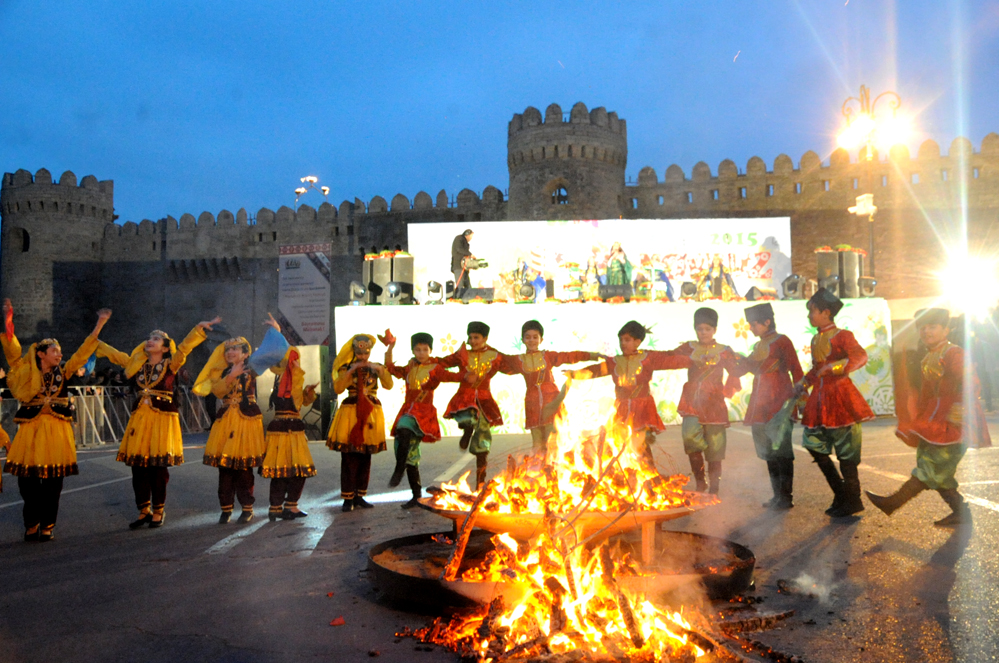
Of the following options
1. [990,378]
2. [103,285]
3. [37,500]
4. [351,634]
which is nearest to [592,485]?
[351,634]

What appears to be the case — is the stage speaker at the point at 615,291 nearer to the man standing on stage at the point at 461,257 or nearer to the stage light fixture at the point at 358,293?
the man standing on stage at the point at 461,257

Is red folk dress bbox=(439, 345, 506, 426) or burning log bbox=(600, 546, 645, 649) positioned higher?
red folk dress bbox=(439, 345, 506, 426)

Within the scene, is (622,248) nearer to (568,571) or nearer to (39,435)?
(39,435)

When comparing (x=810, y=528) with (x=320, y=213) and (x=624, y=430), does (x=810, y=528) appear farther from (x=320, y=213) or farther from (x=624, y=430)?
(x=320, y=213)

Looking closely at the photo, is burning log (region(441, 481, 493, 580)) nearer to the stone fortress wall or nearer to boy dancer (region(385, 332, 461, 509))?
boy dancer (region(385, 332, 461, 509))

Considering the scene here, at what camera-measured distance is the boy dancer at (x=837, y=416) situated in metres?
4.83

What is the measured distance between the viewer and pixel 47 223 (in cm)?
3409

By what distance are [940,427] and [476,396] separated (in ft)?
10.6

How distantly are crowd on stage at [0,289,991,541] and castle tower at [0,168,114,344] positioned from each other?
109 feet

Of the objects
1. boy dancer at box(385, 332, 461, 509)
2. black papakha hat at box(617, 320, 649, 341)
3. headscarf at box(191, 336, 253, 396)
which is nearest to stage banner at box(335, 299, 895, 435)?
boy dancer at box(385, 332, 461, 509)

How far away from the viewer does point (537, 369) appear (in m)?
5.90

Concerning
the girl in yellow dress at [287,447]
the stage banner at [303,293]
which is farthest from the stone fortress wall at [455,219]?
the girl in yellow dress at [287,447]

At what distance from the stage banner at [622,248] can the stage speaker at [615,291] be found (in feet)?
11.0

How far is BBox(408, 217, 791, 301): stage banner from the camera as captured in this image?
15555 millimetres
